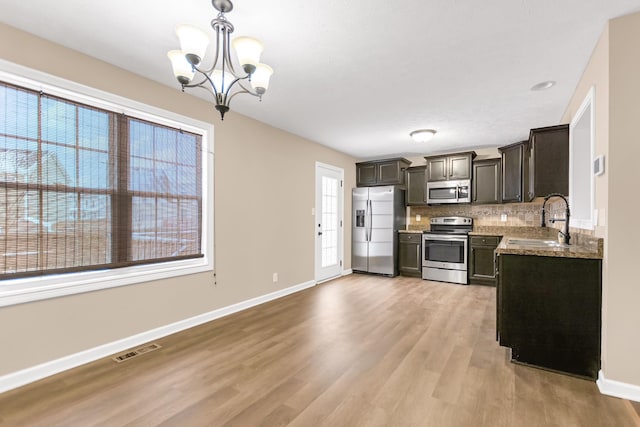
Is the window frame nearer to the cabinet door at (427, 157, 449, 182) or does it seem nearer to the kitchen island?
the kitchen island

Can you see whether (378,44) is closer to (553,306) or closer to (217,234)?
(553,306)

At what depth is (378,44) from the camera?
7.41 ft

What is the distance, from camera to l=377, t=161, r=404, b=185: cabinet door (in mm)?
6008

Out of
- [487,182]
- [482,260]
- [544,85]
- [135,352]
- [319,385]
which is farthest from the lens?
[487,182]

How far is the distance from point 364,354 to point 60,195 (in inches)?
110

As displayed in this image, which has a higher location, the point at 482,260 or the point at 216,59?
the point at 216,59

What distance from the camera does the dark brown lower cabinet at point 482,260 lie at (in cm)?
507

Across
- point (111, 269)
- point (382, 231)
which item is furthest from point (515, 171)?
point (111, 269)

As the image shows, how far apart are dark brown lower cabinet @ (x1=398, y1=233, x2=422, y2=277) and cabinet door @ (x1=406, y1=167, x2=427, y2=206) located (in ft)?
2.31

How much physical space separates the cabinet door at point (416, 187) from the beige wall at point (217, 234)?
4.99 feet

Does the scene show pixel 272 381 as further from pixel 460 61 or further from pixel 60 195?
pixel 460 61

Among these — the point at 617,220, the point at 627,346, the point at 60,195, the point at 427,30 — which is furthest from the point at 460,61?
the point at 60,195

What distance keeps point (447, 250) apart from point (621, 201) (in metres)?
3.58

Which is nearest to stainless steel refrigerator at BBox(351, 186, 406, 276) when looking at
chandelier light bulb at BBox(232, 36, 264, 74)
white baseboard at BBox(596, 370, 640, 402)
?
white baseboard at BBox(596, 370, 640, 402)
